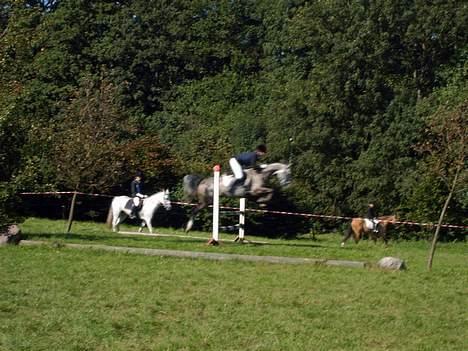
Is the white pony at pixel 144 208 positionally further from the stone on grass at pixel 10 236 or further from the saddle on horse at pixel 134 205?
the stone on grass at pixel 10 236

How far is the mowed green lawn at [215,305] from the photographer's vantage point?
39.3ft

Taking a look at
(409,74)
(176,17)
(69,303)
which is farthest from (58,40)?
(69,303)

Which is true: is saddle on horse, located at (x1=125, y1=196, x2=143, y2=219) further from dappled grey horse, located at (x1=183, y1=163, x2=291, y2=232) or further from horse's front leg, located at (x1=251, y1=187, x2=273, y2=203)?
horse's front leg, located at (x1=251, y1=187, x2=273, y2=203)

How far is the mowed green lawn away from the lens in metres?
12.0

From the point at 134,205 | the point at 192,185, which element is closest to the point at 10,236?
the point at 192,185

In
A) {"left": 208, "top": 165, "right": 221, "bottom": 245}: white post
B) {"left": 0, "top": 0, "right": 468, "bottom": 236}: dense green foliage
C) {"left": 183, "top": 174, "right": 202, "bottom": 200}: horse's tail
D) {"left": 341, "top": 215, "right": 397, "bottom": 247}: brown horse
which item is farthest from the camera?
{"left": 0, "top": 0, "right": 468, "bottom": 236}: dense green foliage

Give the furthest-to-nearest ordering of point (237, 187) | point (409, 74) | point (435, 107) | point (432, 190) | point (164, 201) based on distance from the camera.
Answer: point (409, 74) → point (435, 107) → point (432, 190) → point (164, 201) → point (237, 187)

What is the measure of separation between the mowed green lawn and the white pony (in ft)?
35.8

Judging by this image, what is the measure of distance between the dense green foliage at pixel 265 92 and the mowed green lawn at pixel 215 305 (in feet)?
52.1

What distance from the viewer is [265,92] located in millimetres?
56781

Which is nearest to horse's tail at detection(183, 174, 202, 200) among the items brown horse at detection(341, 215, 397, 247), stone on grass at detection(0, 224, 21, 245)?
stone on grass at detection(0, 224, 21, 245)

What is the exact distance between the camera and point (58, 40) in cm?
5844

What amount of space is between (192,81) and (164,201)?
3119 centimetres

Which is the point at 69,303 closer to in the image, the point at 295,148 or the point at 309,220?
the point at 309,220
